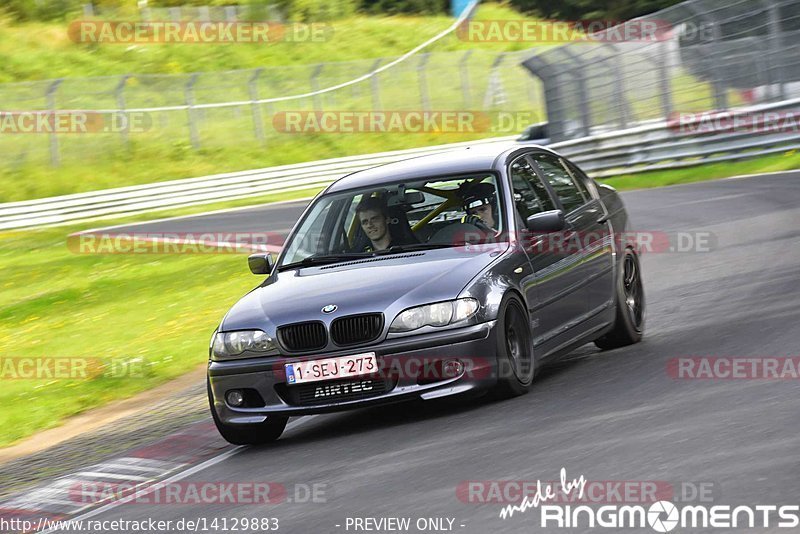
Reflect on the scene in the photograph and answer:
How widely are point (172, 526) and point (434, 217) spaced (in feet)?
10.1

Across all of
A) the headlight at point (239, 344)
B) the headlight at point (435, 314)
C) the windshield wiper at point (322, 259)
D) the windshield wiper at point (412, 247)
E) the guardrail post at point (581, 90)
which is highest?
the windshield wiper at point (412, 247)

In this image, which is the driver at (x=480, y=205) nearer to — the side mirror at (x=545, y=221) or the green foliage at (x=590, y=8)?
the side mirror at (x=545, y=221)

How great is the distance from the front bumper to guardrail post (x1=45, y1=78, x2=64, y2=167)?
32287 millimetres

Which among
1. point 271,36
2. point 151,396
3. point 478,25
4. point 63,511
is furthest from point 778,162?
point 478,25

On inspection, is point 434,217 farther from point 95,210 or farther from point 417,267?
point 95,210

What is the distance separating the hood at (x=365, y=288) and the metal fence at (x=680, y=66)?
18.6m

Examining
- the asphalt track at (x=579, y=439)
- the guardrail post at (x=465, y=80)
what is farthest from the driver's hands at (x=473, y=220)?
the guardrail post at (x=465, y=80)

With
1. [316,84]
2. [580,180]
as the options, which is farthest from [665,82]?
[316,84]

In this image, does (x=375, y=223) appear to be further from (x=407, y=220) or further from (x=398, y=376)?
(x=398, y=376)

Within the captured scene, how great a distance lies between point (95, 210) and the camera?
120 feet

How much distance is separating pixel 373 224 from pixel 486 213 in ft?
2.38

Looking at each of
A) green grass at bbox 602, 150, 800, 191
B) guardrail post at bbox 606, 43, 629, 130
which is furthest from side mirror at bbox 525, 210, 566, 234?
guardrail post at bbox 606, 43, 629, 130

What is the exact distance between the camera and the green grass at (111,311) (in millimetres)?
12281

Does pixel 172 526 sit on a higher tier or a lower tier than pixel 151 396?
higher
